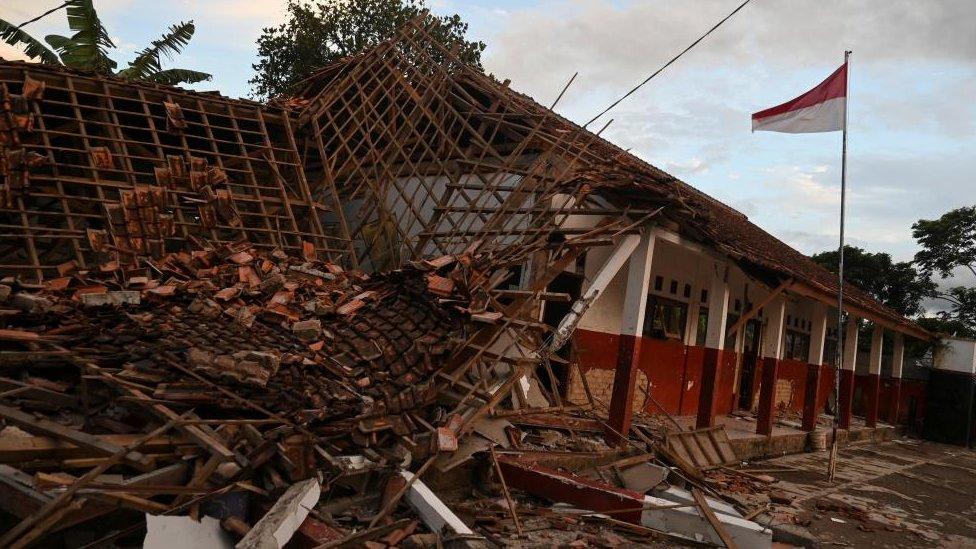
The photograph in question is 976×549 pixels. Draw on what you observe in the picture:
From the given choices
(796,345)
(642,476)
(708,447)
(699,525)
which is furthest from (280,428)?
(796,345)

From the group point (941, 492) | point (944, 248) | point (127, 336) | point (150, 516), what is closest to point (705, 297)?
point (941, 492)

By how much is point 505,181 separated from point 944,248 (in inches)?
1295

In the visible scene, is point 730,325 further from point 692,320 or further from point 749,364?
point 692,320

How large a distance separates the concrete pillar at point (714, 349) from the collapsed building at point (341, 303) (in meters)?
0.06

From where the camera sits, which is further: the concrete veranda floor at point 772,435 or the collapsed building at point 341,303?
the concrete veranda floor at point 772,435

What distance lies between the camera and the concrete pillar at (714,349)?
1177 centimetres

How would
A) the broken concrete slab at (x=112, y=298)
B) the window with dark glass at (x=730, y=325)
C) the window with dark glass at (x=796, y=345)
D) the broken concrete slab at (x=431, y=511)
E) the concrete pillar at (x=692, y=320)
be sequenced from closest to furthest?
the broken concrete slab at (x=431, y=511) → the broken concrete slab at (x=112, y=298) → the concrete pillar at (x=692, y=320) → the window with dark glass at (x=730, y=325) → the window with dark glass at (x=796, y=345)

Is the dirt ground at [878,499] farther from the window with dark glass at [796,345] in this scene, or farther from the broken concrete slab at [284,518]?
the broken concrete slab at [284,518]

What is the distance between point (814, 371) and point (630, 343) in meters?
8.35

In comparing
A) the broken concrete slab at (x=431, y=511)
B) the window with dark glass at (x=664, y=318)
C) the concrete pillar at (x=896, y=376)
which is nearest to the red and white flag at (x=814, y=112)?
the window with dark glass at (x=664, y=318)

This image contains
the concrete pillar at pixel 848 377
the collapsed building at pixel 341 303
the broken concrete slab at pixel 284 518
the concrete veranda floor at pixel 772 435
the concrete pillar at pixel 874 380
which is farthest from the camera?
the concrete pillar at pixel 874 380

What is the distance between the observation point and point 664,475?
8195mm

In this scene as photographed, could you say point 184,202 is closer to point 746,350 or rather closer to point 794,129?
point 794,129

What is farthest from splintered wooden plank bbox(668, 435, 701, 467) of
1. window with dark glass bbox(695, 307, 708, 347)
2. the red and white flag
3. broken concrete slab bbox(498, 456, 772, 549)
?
the red and white flag
